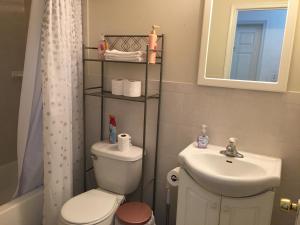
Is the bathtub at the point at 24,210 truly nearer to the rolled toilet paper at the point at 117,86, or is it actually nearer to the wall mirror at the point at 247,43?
the rolled toilet paper at the point at 117,86

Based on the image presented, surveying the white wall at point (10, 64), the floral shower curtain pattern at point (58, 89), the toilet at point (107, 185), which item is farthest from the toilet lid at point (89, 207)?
the white wall at point (10, 64)

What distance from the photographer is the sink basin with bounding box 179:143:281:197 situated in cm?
123

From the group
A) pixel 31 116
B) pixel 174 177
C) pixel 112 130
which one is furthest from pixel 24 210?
pixel 174 177

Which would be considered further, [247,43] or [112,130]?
[112,130]

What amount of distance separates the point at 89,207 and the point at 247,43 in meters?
1.45

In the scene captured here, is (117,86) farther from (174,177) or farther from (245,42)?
(245,42)

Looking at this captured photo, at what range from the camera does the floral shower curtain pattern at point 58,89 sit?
161cm

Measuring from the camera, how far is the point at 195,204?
144 centimetres

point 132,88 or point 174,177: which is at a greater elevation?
point 132,88

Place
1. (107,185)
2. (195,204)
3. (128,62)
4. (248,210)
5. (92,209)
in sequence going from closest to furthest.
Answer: (248,210) → (195,204) → (92,209) → (128,62) → (107,185)

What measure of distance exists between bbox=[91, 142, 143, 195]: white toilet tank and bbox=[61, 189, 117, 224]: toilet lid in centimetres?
8

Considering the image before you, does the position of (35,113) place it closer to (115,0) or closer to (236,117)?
(115,0)

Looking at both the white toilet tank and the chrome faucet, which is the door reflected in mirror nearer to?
the chrome faucet

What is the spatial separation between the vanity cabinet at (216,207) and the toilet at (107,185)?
1.49ft
